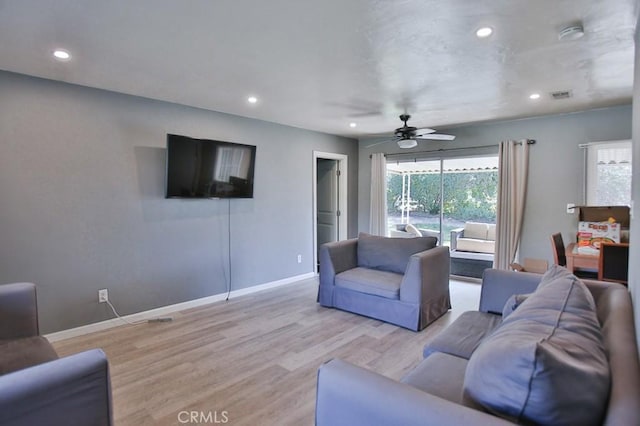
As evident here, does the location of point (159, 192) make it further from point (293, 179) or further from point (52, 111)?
point (293, 179)

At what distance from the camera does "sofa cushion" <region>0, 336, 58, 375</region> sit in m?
1.84

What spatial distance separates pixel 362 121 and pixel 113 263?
11.7 ft

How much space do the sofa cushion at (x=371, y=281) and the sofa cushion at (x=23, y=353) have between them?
8.79 ft

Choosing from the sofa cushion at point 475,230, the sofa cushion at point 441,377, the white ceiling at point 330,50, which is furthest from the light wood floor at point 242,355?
the white ceiling at point 330,50

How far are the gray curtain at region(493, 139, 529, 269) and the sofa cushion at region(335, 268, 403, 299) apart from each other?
200cm

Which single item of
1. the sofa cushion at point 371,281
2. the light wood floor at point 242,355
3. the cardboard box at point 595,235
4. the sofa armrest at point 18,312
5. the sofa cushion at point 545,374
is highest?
the cardboard box at point 595,235

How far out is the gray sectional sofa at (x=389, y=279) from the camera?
3498 mm

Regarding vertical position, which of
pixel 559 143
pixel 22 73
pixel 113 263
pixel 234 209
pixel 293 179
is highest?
pixel 22 73

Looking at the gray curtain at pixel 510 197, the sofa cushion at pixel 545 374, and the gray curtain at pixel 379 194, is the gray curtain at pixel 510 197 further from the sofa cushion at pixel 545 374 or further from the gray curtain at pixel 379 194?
the sofa cushion at pixel 545 374

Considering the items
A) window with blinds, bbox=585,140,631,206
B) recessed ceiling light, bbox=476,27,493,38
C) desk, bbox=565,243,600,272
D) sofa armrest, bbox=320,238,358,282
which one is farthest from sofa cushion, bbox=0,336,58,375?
window with blinds, bbox=585,140,631,206

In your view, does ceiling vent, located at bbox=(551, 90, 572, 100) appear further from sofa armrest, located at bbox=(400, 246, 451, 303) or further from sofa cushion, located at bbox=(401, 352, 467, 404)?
sofa cushion, located at bbox=(401, 352, 467, 404)

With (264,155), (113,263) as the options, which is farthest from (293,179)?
(113,263)

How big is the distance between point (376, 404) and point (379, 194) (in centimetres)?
534

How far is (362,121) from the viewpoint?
4938mm
